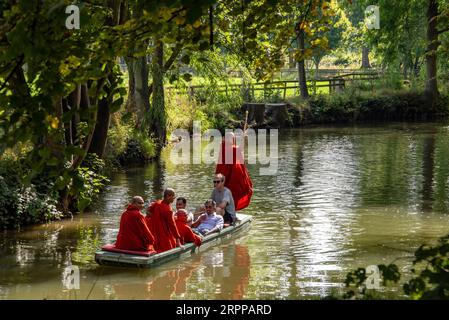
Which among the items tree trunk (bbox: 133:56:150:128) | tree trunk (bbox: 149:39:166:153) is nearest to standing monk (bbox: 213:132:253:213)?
tree trunk (bbox: 149:39:166:153)

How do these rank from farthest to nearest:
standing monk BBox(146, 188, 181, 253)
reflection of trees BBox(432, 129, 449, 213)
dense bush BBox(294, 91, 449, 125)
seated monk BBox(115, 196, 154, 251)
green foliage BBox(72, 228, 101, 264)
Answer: dense bush BBox(294, 91, 449, 125)
reflection of trees BBox(432, 129, 449, 213)
green foliage BBox(72, 228, 101, 264)
standing monk BBox(146, 188, 181, 253)
seated monk BBox(115, 196, 154, 251)

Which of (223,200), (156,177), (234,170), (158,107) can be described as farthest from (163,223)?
(158,107)

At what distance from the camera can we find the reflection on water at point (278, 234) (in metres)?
11.8

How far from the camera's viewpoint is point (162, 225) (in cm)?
1260

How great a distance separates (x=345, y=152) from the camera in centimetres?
2764

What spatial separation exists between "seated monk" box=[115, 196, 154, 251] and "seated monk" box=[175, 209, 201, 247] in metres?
0.94

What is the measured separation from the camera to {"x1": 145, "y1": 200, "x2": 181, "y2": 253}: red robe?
41.1 ft

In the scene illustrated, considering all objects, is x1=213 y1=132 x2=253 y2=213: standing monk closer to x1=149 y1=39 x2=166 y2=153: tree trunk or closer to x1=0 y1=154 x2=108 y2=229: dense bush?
x1=0 y1=154 x2=108 y2=229: dense bush

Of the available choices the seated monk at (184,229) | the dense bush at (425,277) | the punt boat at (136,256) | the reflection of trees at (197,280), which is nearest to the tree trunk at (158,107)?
the seated monk at (184,229)

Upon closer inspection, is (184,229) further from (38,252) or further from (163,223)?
(38,252)

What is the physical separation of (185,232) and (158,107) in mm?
13268

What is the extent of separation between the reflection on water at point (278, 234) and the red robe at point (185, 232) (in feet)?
1.02

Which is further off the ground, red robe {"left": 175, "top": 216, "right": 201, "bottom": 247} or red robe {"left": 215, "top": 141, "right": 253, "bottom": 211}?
red robe {"left": 215, "top": 141, "right": 253, "bottom": 211}

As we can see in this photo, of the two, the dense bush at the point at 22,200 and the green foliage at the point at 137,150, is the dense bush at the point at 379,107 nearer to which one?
the green foliage at the point at 137,150
